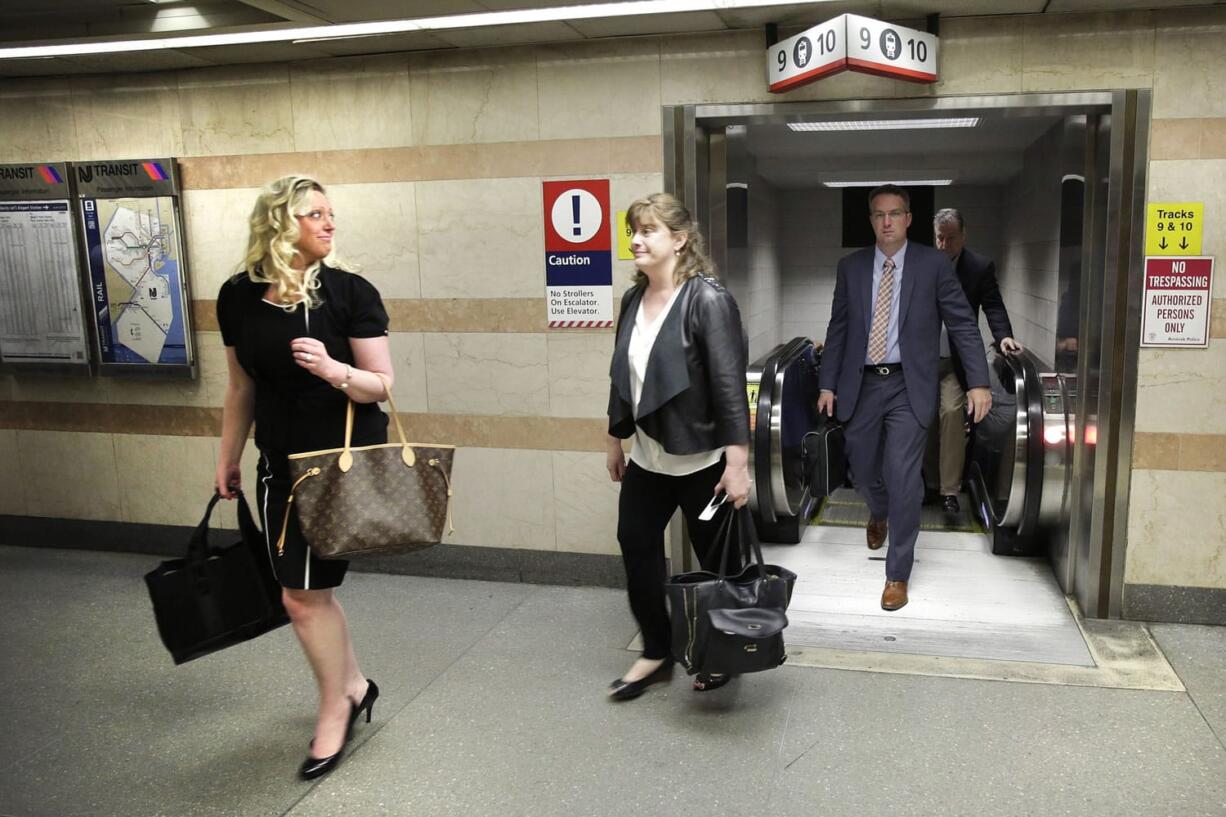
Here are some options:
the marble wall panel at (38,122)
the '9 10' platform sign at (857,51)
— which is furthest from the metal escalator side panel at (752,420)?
the marble wall panel at (38,122)

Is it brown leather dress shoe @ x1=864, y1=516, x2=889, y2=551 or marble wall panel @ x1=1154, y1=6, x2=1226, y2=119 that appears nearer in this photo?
marble wall panel @ x1=1154, y1=6, x2=1226, y2=119

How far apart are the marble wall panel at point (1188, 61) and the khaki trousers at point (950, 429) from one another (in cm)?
204

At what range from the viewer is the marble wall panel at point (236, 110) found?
4863 millimetres

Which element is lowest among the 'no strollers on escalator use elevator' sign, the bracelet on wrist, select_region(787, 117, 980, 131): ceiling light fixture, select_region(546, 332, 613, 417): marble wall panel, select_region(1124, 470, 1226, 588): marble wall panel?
select_region(1124, 470, 1226, 588): marble wall panel

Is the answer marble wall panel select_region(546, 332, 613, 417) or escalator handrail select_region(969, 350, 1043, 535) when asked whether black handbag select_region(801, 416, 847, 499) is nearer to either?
escalator handrail select_region(969, 350, 1043, 535)

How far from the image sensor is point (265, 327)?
2.85 metres

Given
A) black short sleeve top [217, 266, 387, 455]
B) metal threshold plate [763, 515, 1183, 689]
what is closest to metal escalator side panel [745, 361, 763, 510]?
metal threshold plate [763, 515, 1183, 689]

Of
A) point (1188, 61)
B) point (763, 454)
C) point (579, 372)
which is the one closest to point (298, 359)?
point (579, 372)

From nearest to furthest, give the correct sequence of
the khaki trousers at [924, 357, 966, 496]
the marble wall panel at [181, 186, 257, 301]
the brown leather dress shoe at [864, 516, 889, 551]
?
1. the marble wall panel at [181, 186, 257, 301]
2. the brown leather dress shoe at [864, 516, 889, 551]
3. the khaki trousers at [924, 357, 966, 496]

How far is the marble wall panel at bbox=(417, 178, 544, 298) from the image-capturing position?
15.2 feet

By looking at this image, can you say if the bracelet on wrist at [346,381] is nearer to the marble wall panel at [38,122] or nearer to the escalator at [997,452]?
the escalator at [997,452]

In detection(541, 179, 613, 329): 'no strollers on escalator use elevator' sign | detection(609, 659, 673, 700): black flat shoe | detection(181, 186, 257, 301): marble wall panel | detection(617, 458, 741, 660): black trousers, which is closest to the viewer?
detection(617, 458, 741, 660): black trousers

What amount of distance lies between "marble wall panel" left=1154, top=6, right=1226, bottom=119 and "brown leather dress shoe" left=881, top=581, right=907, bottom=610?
2.12 meters

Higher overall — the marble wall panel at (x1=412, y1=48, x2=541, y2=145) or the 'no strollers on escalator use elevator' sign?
the marble wall panel at (x1=412, y1=48, x2=541, y2=145)
